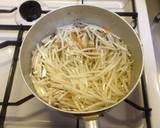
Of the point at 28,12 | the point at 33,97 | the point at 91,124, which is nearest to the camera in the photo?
the point at 91,124

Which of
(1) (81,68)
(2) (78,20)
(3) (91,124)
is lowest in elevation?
(3) (91,124)

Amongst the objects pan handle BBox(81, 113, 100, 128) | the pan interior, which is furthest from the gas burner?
pan handle BBox(81, 113, 100, 128)

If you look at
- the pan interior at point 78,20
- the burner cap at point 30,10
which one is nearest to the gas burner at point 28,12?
the burner cap at point 30,10

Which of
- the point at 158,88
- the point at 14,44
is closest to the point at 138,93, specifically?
the point at 158,88

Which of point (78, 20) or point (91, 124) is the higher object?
point (78, 20)

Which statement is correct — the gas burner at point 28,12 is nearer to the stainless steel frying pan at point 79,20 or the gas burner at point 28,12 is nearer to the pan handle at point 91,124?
the stainless steel frying pan at point 79,20

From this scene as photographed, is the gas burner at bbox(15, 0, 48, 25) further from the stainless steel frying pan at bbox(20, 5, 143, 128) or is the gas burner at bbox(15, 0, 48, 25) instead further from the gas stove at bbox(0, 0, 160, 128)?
the stainless steel frying pan at bbox(20, 5, 143, 128)

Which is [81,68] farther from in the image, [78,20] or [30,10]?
[30,10]

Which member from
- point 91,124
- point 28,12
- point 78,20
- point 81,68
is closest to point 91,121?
point 91,124
